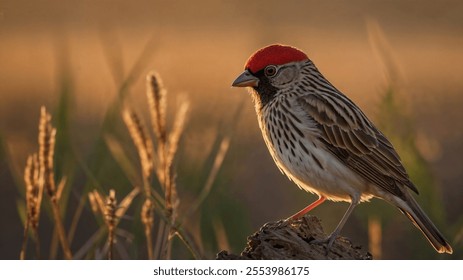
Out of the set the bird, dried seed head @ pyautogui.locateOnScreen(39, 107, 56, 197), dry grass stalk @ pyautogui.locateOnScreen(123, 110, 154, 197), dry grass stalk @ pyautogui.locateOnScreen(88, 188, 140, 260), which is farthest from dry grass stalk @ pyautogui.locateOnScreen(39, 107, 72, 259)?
the bird

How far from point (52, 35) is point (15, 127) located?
3.03 feet

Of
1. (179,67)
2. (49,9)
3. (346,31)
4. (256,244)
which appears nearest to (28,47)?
(49,9)

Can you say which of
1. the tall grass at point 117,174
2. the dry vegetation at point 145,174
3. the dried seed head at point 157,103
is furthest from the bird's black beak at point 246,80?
the dried seed head at point 157,103

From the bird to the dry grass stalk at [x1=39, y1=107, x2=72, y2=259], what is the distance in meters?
1.34

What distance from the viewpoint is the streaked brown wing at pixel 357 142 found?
594 cm

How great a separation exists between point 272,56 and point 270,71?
6.3 inches

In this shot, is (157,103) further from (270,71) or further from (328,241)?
(270,71)

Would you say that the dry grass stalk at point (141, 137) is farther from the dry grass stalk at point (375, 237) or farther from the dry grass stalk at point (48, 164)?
→ the dry grass stalk at point (375, 237)

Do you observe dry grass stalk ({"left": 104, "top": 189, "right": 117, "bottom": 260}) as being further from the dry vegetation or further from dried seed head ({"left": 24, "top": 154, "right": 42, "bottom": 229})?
dried seed head ({"left": 24, "top": 154, "right": 42, "bottom": 229})

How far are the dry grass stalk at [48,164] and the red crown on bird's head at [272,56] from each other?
1.50 m

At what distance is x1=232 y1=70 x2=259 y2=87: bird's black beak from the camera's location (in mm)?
6037

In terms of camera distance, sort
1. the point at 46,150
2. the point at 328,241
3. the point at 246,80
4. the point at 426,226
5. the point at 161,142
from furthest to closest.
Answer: the point at 246,80 < the point at 426,226 < the point at 328,241 < the point at 161,142 < the point at 46,150

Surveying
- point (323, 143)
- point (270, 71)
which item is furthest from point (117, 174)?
point (323, 143)

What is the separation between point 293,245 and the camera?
5055mm
